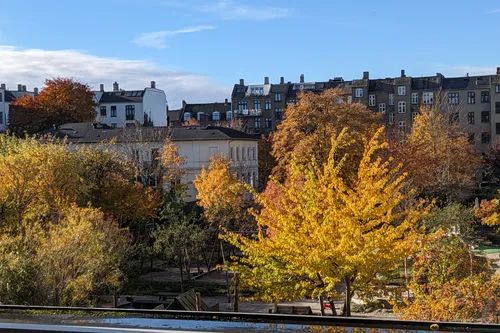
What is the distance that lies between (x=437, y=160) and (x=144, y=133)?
2322 cm

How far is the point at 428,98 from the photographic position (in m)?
75.8

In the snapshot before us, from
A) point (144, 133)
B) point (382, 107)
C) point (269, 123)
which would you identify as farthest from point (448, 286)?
point (269, 123)

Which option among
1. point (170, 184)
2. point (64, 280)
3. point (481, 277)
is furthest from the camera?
point (170, 184)

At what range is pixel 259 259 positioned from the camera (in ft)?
49.9

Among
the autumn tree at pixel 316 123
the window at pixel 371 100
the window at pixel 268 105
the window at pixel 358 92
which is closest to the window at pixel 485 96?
the window at pixel 371 100

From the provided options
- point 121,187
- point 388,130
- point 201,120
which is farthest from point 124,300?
point 201,120

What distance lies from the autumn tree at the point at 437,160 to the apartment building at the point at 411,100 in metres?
14.6

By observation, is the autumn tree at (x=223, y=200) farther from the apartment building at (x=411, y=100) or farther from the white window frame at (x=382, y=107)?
the white window frame at (x=382, y=107)

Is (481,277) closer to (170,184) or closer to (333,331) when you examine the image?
(333,331)

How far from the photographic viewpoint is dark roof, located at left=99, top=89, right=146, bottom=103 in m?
78.3

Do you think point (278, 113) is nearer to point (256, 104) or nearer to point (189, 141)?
point (256, 104)

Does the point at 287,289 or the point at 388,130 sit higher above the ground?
the point at 388,130

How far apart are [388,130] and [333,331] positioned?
54537 mm

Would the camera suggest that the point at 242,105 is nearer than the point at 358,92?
No
